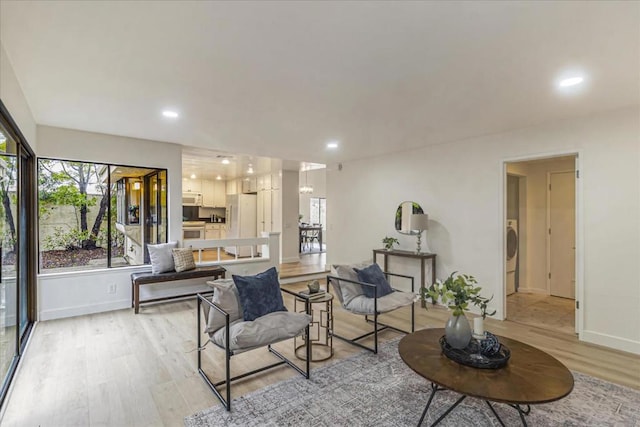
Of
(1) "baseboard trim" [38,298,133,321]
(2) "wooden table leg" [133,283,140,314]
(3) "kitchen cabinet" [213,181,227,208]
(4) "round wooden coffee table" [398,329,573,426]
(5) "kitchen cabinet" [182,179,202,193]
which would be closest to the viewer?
(4) "round wooden coffee table" [398,329,573,426]

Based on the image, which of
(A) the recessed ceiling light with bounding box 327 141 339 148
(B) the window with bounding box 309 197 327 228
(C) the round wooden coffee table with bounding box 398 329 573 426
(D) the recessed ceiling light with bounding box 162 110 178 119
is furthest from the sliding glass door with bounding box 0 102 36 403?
(B) the window with bounding box 309 197 327 228

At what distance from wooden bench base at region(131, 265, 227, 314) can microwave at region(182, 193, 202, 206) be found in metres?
5.43

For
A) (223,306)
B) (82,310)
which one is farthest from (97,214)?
(223,306)

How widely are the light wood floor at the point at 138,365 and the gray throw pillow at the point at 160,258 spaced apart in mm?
643

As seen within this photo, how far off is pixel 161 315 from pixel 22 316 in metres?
1.44

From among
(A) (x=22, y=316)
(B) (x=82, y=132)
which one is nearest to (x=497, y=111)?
(B) (x=82, y=132)

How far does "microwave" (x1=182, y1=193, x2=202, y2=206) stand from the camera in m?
9.95

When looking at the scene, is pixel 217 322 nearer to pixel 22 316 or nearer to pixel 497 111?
pixel 22 316

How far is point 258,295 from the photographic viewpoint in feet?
9.34

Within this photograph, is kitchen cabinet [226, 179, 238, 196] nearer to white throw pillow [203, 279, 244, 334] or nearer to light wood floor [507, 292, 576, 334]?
white throw pillow [203, 279, 244, 334]

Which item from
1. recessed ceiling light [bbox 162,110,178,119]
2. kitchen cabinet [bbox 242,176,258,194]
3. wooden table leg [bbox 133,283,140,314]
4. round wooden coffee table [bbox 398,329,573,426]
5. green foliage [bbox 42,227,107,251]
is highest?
recessed ceiling light [bbox 162,110,178,119]

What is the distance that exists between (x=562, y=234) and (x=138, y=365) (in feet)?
21.3

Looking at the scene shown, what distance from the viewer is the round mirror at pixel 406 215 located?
5367mm

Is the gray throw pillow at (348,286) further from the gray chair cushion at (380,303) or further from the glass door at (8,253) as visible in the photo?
the glass door at (8,253)
